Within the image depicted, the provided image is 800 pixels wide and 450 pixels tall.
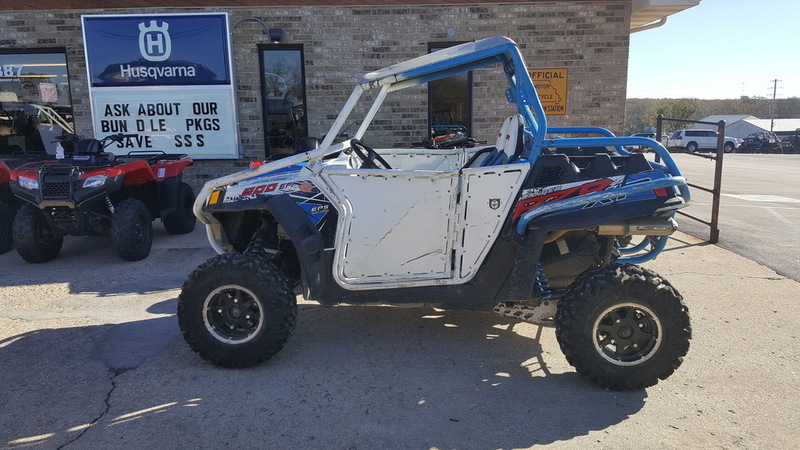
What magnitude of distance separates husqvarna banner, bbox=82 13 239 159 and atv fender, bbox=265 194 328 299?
6.39 meters

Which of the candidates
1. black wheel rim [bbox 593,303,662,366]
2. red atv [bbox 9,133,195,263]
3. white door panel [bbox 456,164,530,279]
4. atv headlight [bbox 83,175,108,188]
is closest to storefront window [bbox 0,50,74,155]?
red atv [bbox 9,133,195,263]

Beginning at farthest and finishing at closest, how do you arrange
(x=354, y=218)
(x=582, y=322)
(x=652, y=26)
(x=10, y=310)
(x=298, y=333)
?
(x=652, y=26) < (x=10, y=310) < (x=298, y=333) < (x=354, y=218) < (x=582, y=322)

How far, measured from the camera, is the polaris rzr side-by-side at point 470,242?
11.5ft

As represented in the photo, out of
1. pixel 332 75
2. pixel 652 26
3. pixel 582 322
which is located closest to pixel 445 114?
pixel 332 75

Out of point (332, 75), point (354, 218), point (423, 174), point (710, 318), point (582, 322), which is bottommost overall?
point (710, 318)

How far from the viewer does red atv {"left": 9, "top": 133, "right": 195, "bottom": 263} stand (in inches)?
248

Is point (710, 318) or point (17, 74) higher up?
point (17, 74)

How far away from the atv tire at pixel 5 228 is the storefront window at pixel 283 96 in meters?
3.97

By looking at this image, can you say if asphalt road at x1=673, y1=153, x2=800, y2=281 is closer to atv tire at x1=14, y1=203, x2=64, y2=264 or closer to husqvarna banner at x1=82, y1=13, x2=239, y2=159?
husqvarna banner at x1=82, y1=13, x2=239, y2=159

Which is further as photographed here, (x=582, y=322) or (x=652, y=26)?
(x=652, y=26)

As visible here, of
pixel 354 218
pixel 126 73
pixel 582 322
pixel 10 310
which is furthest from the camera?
pixel 126 73

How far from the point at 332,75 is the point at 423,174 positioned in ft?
21.1

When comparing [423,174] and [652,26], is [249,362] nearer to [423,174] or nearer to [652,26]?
[423,174]

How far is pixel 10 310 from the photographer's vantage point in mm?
5086
